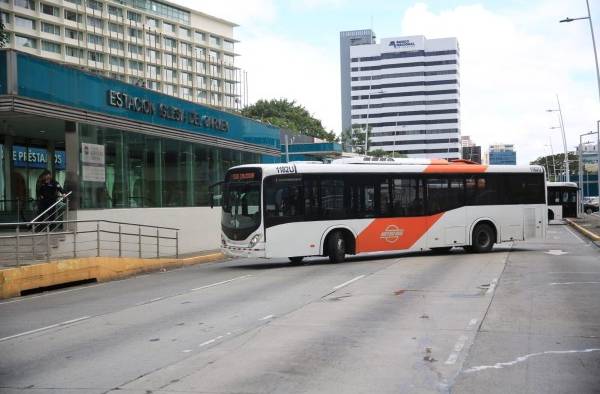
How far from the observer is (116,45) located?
105 m

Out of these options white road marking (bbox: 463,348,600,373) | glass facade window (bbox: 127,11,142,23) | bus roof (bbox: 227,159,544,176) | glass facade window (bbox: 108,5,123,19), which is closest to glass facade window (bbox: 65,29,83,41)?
glass facade window (bbox: 108,5,123,19)

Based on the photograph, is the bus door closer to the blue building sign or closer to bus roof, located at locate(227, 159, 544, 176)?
bus roof, located at locate(227, 159, 544, 176)

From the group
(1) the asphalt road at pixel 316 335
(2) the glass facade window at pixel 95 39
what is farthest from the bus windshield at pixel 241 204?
(2) the glass facade window at pixel 95 39

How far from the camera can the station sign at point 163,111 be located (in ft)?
77.0

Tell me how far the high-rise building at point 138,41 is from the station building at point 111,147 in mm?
55388

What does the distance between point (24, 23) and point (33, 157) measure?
7123 cm

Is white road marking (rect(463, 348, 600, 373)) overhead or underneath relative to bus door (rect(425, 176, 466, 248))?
underneath

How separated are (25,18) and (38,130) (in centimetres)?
7398

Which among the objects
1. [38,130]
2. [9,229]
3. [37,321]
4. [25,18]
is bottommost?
[37,321]

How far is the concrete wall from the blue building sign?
4.78 meters

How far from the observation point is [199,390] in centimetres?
630

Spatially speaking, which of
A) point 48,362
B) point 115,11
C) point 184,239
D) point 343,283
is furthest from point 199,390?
point 115,11

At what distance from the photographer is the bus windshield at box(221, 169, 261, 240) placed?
63.6 feet

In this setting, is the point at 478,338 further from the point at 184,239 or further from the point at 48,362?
the point at 184,239
